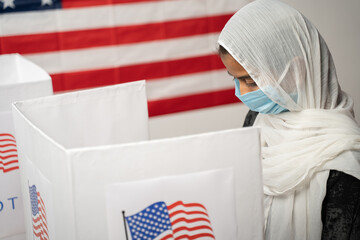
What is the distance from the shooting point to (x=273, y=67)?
46.9 inches

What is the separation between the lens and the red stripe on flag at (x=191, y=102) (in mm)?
2591

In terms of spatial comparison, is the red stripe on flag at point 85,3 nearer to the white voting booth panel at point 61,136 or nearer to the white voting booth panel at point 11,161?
the white voting booth panel at point 11,161

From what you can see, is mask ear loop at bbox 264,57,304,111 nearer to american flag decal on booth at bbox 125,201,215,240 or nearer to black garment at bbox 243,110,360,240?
black garment at bbox 243,110,360,240

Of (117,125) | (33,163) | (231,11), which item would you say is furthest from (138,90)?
(231,11)

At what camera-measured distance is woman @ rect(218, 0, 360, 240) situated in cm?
117

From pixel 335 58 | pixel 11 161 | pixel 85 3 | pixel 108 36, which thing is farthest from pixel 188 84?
pixel 11 161

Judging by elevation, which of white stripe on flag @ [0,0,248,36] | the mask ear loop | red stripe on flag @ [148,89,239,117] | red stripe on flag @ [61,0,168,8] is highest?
red stripe on flag @ [61,0,168,8]

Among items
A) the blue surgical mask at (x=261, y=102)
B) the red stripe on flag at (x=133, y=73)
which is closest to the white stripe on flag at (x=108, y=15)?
the red stripe on flag at (x=133, y=73)

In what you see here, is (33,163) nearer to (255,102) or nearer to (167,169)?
(167,169)

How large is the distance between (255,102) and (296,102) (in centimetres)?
10

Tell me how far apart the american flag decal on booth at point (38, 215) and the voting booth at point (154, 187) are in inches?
0.8

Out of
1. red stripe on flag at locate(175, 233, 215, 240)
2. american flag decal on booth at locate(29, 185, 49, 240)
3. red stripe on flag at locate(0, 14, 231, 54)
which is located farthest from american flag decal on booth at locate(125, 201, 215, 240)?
red stripe on flag at locate(0, 14, 231, 54)

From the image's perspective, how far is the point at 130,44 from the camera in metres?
2.47

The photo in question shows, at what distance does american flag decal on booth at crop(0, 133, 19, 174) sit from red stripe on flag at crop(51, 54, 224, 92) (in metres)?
1.21
